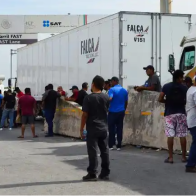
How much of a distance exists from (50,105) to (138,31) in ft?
13.2

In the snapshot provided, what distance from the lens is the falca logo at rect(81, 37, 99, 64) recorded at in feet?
62.3

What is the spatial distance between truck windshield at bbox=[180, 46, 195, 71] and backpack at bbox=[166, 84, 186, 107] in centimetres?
388

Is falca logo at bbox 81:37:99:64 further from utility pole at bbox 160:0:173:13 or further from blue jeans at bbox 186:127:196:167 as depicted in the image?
blue jeans at bbox 186:127:196:167

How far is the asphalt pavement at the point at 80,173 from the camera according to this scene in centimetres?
823

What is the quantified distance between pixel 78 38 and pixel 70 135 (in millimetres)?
4281

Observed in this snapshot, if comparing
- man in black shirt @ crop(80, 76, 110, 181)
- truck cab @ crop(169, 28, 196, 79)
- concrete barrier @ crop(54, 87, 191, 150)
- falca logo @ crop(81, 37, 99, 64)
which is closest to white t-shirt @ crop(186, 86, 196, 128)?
man in black shirt @ crop(80, 76, 110, 181)

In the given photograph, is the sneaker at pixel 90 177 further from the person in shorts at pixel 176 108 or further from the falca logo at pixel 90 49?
the falca logo at pixel 90 49

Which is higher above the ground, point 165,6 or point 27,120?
point 165,6

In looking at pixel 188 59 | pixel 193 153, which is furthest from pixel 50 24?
pixel 193 153

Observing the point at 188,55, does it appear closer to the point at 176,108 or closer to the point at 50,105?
the point at 176,108

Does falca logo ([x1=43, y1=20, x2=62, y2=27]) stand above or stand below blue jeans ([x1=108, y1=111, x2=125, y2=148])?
above

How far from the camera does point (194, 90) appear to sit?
9.77m

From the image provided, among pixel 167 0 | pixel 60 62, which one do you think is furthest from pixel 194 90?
pixel 167 0

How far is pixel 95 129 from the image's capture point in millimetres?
9039
